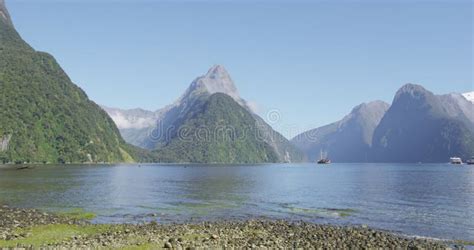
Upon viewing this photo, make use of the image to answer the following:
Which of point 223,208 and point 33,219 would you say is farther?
point 223,208

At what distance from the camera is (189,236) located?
4328 centimetres

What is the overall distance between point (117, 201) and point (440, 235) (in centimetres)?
5432

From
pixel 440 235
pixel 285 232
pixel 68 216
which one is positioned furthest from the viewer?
pixel 68 216

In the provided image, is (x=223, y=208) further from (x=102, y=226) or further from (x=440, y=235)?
(x=440, y=235)

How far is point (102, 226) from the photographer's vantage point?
162 ft

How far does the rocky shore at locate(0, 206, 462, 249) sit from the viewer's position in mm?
37312

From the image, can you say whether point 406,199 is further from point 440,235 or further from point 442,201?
point 440,235

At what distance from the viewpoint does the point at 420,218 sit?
64.3 meters

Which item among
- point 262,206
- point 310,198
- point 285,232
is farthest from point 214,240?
point 310,198

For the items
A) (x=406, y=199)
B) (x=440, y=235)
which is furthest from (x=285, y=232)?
(x=406, y=199)

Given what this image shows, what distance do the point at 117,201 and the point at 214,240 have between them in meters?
45.7

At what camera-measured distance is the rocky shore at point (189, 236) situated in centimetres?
3731

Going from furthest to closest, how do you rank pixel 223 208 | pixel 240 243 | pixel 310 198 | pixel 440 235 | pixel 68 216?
pixel 310 198, pixel 223 208, pixel 68 216, pixel 440 235, pixel 240 243

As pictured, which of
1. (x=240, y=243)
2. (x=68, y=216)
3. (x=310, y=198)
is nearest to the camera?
(x=240, y=243)
